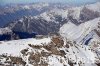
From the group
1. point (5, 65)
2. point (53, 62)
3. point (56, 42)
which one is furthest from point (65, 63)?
point (5, 65)

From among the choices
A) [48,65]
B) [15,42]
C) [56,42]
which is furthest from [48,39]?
[48,65]

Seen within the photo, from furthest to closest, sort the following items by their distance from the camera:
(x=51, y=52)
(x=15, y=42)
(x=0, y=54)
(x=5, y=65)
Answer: (x=15, y=42), (x=51, y=52), (x=0, y=54), (x=5, y=65)

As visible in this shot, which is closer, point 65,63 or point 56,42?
point 65,63

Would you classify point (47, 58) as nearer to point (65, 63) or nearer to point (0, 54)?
point (65, 63)

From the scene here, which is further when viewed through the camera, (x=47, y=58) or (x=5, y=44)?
(x=5, y=44)

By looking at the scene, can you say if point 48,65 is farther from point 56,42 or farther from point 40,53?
point 56,42

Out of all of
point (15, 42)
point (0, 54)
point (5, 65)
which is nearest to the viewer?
point (5, 65)

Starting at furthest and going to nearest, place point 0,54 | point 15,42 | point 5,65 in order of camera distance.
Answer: point 15,42
point 0,54
point 5,65

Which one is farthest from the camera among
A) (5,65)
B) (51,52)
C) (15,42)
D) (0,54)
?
(15,42)

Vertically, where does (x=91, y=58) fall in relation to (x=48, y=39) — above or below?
below
